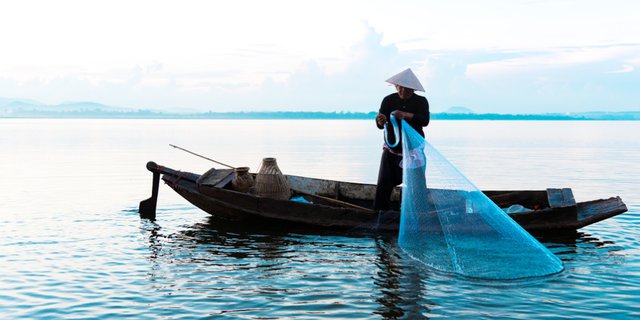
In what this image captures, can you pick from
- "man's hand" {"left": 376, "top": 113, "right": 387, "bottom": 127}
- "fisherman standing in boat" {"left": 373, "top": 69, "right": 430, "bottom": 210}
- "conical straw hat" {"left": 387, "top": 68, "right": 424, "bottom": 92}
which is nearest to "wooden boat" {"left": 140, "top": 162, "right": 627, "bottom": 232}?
"fisherman standing in boat" {"left": 373, "top": 69, "right": 430, "bottom": 210}

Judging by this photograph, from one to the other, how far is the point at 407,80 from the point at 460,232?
251 centimetres

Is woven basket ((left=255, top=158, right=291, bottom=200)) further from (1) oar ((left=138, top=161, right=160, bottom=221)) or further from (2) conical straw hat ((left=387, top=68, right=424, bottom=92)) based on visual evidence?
(2) conical straw hat ((left=387, top=68, right=424, bottom=92))

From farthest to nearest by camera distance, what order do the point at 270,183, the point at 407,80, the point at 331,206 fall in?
the point at 270,183, the point at 331,206, the point at 407,80

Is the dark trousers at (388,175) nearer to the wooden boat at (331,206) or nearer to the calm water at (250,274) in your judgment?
the wooden boat at (331,206)

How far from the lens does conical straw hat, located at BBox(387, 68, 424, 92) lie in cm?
912

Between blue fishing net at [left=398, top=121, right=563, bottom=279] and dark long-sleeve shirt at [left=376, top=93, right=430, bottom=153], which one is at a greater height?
dark long-sleeve shirt at [left=376, top=93, right=430, bottom=153]

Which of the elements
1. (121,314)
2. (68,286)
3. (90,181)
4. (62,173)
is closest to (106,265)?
(68,286)

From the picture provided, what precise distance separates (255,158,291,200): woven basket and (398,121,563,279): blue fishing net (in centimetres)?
286

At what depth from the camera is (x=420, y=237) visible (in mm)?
8141

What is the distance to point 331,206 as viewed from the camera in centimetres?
1053

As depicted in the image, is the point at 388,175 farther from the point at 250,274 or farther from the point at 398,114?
the point at 250,274

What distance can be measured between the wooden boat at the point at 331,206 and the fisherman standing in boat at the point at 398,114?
0.53 m

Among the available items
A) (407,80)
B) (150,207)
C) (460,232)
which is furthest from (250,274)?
(150,207)

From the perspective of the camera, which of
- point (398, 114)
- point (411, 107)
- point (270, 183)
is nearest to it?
point (398, 114)
